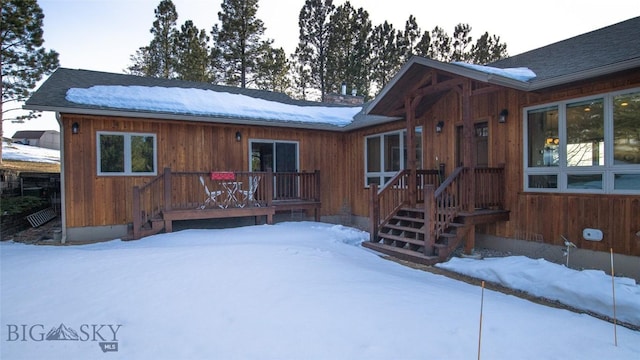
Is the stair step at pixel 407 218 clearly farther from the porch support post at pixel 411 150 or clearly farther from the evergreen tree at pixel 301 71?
Result: the evergreen tree at pixel 301 71

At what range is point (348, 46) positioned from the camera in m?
21.2

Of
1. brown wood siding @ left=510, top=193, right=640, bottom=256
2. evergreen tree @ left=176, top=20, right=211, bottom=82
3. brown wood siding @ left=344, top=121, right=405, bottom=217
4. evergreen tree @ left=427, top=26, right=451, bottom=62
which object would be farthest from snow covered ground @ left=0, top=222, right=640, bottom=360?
evergreen tree @ left=427, top=26, right=451, bottom=62

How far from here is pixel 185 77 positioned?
66.6ft

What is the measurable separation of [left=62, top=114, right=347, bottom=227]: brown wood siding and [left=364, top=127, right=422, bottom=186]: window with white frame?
1.20 meters

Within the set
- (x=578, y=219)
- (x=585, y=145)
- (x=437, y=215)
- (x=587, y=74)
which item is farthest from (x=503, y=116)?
(x=437, y=215)

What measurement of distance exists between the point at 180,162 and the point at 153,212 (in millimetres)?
1498

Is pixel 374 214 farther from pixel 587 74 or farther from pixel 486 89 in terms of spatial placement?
pixel 587 74

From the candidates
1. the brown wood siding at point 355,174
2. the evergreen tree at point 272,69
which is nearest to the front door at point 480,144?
the brown wood siding at point 355,174

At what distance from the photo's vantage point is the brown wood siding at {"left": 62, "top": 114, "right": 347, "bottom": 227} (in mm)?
8086

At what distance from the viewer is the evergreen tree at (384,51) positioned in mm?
21656

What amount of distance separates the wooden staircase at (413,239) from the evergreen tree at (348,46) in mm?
15092

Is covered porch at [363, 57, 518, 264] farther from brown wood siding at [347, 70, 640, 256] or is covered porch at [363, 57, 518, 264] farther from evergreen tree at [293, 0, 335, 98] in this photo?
evergreen tree at [293, 0, 335, 98]

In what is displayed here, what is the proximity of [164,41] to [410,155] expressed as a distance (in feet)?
63.6

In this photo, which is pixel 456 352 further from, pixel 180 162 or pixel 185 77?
pixel 185 77
